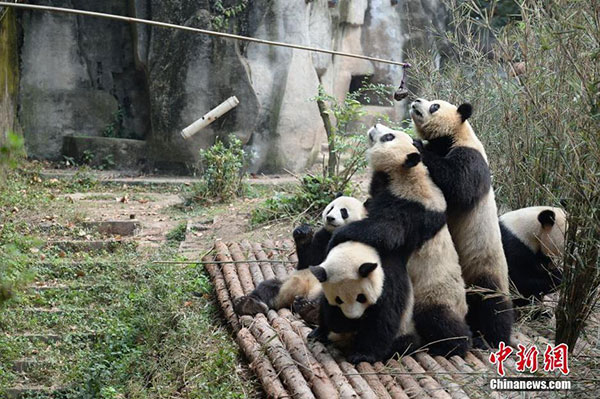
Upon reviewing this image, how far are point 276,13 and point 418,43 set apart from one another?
4.72 metres

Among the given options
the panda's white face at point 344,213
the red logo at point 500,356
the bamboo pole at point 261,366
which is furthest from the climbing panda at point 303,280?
the red logo at point 500,356

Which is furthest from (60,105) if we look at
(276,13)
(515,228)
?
(515,228)

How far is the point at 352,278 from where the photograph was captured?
4.54 metres

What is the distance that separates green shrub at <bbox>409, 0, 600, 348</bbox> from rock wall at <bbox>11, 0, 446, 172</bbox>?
139 inches

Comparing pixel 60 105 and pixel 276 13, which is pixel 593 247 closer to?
pixel 276 13

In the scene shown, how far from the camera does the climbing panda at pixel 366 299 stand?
Answer: 15.0ft

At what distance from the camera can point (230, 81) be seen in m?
12.3

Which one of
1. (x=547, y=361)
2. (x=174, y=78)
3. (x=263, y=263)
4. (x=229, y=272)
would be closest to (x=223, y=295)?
(x=229, y=272)

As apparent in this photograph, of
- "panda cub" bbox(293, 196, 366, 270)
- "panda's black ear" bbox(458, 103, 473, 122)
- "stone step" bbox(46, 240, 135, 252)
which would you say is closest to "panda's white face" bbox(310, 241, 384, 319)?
"panda cub" bbox(293, 196, 366, 270)

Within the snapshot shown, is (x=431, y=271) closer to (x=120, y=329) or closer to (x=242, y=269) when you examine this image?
(x=242, y=269)

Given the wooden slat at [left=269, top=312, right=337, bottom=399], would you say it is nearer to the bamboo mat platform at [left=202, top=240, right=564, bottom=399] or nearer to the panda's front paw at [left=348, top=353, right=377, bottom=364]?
the bamboo mat platform at [left=202, top=240, right=564, bottom=399]

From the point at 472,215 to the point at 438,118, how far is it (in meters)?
0.71

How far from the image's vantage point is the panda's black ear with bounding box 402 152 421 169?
4844 mm

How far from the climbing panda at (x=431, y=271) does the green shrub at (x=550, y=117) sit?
68 cm
